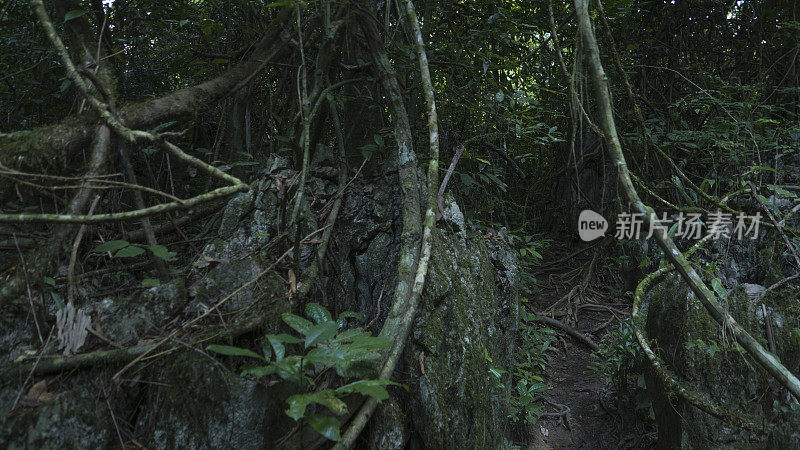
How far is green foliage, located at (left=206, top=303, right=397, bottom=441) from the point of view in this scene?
1.31 metres

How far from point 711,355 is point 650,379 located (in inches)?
20.3

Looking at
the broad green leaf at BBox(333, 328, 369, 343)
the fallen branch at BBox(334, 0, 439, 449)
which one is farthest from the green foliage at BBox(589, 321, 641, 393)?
the broad green leaf at BBox(333, 328, 369, 343)

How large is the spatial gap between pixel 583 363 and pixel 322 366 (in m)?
3.70

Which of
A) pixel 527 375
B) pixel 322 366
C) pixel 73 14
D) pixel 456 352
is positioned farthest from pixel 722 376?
pixel 73 14

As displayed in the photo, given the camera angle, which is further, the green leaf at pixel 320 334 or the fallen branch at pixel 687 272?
the fallen branch at pixel 687 272

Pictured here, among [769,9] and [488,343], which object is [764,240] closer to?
[488,343]

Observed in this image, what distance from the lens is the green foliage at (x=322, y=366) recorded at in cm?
131

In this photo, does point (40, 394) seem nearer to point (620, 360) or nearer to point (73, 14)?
point (73, 14)

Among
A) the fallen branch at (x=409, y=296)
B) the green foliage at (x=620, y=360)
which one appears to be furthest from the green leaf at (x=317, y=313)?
the green foliage at (x=620, y=360)

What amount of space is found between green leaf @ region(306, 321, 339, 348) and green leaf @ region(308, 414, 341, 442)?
20cm

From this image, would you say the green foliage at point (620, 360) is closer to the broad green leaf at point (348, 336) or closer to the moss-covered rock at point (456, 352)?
the moss-covered rock at point (456, 352)

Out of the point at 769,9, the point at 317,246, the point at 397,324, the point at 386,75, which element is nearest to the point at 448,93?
the point at 386,75

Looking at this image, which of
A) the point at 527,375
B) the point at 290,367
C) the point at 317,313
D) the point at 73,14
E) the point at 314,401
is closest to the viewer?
the point at 314,401

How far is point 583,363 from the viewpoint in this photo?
14.8ft
